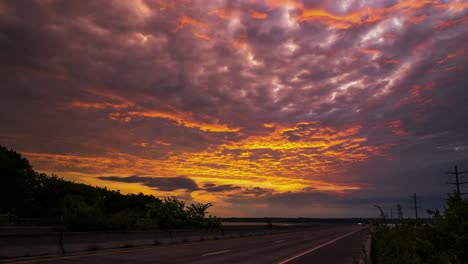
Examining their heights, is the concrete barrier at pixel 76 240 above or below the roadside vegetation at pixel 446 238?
below

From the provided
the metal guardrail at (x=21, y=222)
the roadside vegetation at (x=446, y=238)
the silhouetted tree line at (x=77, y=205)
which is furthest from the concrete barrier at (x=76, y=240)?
the metal guardrail at (x=21, y=222)

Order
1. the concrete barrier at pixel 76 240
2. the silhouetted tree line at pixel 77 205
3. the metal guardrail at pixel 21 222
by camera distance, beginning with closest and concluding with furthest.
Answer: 1. the concrete barrier at pixel 76 240
2. the silhouetted tree line at pixel 77 205
3. the metal guardrail at pixel 21 222

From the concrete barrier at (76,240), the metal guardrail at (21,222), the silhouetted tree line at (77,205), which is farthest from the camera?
the metal guardrail at (21,222)

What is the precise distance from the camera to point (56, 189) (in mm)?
75062

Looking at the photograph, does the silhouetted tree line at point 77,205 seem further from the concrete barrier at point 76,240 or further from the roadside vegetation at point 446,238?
the roadside vegetation at point 446,238

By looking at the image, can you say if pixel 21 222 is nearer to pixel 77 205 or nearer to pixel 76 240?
pixel 77 205

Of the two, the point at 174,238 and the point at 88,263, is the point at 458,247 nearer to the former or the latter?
the point at 88,263

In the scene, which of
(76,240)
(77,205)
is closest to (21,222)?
(77,205)

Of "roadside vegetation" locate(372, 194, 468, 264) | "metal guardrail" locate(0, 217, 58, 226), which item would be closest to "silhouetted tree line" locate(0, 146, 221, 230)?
"metal guardrail" locate(0, 217, 58, 226)

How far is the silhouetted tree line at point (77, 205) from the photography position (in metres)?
26.2

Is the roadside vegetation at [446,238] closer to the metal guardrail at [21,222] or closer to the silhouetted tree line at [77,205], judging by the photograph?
the silhouetted tree line at [77,205]

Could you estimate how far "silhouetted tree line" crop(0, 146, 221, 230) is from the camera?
26172 mm

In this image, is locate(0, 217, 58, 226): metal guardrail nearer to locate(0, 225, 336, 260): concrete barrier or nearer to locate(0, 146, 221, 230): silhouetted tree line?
locate(0, 146, 221, 230): silhouetted tree line

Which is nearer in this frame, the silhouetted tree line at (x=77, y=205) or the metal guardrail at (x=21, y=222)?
the silhouetted tree line at (x=77, y=205)
